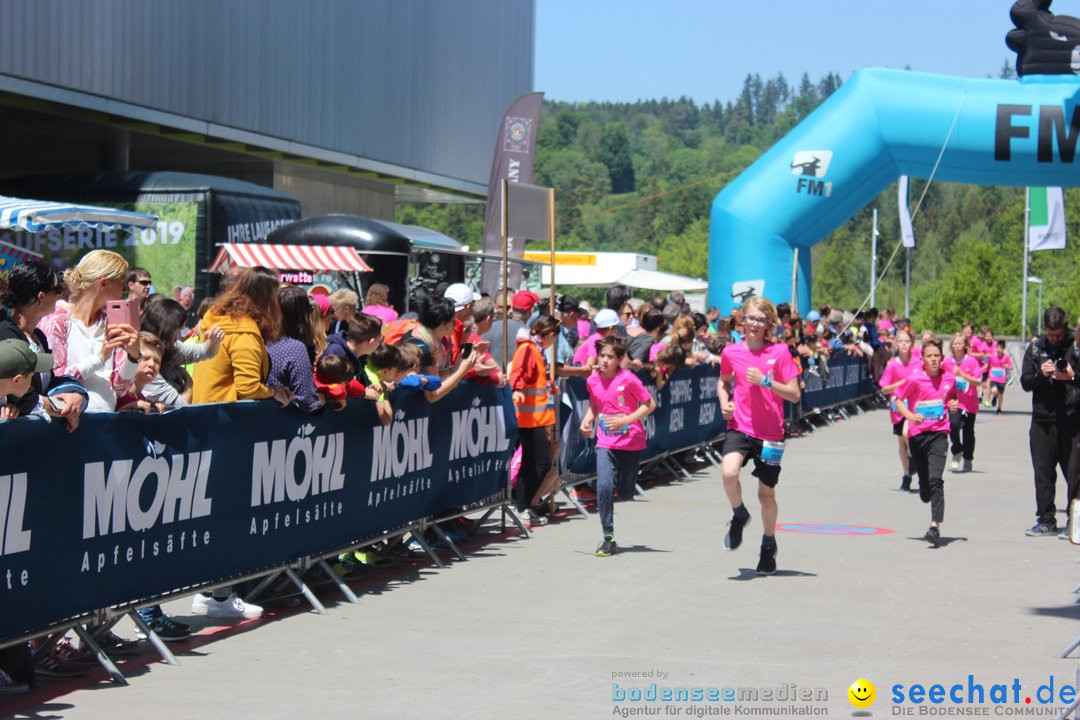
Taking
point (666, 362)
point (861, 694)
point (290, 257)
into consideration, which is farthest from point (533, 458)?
point (290, 257)

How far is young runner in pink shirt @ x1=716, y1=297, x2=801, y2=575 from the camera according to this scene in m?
9.78

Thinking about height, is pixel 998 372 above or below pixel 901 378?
below

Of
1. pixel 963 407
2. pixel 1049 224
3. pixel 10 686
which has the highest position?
pixel 1049 224

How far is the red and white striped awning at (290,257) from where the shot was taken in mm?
18953

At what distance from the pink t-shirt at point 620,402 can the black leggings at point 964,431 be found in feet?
27.7

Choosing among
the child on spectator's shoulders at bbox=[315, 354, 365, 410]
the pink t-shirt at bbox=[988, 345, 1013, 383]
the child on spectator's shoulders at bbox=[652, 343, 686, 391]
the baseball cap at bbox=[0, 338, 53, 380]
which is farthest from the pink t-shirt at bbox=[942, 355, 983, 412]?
the baseball cap at bbox=[0, 338, 53, 380]

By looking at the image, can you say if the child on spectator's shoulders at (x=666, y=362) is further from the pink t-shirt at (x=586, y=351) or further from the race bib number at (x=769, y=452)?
the race bib number at (x=769, y=452)

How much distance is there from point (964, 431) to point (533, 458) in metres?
8.36

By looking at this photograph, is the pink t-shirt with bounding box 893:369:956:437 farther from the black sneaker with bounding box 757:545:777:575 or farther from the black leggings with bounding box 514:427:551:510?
the black leggings with bounding box 514:427:551:510

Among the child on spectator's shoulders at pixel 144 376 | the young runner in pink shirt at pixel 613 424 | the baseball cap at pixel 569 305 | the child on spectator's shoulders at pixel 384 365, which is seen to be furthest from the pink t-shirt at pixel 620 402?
the child on spectator's shoulders at pixel 144 376

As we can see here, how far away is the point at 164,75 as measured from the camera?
2309 cm

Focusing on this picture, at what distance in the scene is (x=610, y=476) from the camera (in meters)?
10.6

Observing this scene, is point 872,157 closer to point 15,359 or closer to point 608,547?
point 608,547

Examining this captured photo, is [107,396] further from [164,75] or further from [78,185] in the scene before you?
[164,75]
